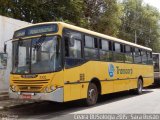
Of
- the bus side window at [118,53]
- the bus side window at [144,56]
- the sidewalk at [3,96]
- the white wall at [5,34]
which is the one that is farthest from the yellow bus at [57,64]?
the bus side window at [144,56]

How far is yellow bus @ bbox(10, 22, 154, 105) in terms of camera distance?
12.0 metres

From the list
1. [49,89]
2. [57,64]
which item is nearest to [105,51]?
[57,64]

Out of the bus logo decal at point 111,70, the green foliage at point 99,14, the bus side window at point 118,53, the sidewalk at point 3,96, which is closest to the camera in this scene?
the sidewalk at point 3,96

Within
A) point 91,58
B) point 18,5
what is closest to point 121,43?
point 91,58

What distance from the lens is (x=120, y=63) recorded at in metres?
17.6

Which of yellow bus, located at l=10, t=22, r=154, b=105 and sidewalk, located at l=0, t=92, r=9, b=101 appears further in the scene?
sidewalk, located at l=0, t=92, r=9, b=101

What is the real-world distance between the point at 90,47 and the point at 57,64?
271 centimetres

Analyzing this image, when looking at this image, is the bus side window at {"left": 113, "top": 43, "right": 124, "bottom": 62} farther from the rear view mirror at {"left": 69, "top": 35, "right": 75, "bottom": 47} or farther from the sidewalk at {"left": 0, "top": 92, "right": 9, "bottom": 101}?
the sidewalk at {"left": 0, "top": 92, "right": 9, "bottom": 101}

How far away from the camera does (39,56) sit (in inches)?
483

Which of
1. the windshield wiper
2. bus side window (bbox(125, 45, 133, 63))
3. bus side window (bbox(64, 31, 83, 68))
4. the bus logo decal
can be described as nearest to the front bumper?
bus side window (bbox(64, 31, 83, 68))

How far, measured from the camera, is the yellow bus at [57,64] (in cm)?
1203

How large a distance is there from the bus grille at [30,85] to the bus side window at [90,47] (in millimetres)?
2640

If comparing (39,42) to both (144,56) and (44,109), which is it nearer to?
(44,109)

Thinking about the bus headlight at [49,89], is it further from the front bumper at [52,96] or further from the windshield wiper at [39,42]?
the windshield wiper at [39,42]
